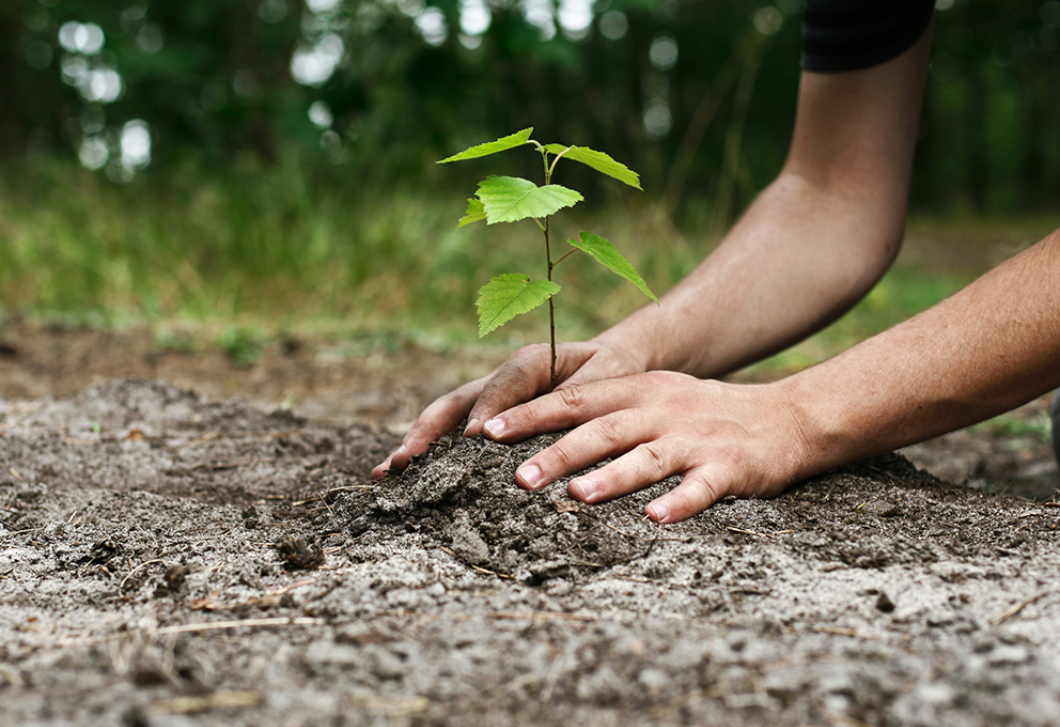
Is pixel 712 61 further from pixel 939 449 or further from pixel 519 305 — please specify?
pixel 519 305

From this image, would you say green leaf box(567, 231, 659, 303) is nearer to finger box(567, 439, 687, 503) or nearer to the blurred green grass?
finger box(567, 439, 687, 503)

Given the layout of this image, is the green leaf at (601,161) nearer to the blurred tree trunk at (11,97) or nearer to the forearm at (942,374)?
the forearm at (942,374)

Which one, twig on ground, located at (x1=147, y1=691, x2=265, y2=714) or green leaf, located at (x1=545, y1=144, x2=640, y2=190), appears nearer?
twig on ground, located at (x1=147, y1=691, x2=265, y2=714)

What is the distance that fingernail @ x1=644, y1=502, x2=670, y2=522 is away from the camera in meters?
1.31

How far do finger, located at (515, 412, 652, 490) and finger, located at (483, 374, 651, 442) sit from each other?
43 mm

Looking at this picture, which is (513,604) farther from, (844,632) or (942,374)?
(942,374)

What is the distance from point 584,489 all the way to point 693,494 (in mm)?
187

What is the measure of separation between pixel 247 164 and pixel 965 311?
16.7ft

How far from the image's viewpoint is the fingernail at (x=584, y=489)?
4.35ft

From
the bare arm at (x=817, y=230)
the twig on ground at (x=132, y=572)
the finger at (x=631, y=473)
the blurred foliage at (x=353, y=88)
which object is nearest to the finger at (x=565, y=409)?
the finger at (x=631, y=473)

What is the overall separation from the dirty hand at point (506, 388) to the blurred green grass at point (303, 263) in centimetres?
212

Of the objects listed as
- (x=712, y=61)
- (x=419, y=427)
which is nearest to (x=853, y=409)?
(x=419, y=427)

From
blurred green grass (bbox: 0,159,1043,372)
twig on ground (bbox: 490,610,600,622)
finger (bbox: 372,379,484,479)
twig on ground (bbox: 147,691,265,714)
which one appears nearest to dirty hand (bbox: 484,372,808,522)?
finger (bbox: 372,379,484,479)

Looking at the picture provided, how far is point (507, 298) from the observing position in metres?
1.31
